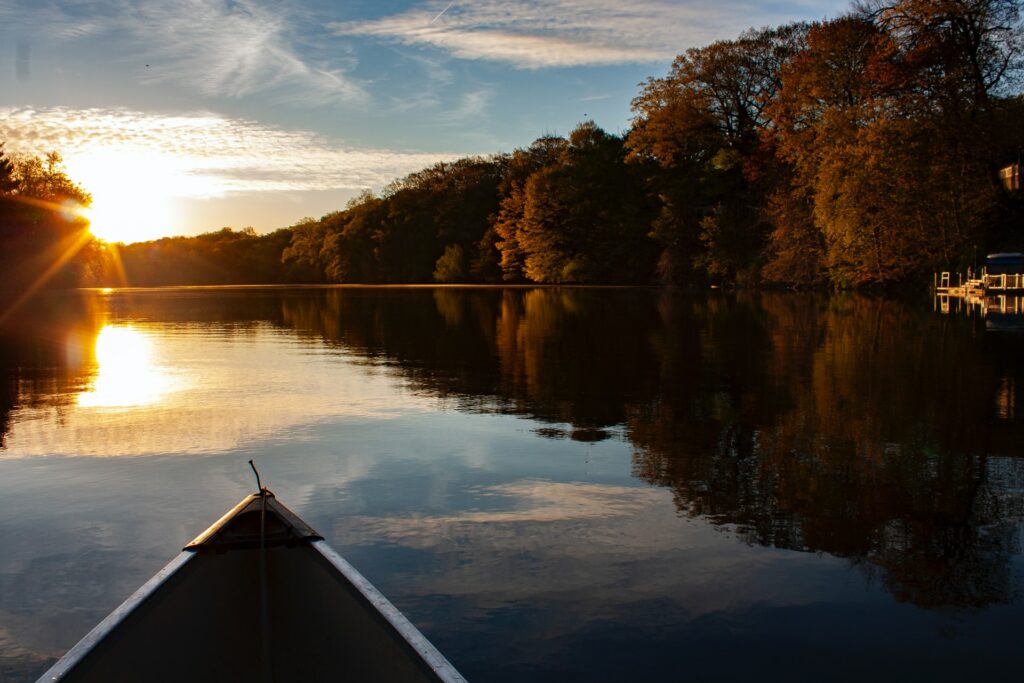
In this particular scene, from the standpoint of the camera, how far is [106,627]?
11.7ft

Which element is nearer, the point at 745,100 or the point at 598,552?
the point at 598,552

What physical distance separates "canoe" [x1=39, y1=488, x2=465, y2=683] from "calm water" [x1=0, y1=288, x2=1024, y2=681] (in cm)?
74

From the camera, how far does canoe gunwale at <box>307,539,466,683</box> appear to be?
10.6 feet

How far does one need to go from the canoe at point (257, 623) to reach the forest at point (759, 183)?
46027 millimetres

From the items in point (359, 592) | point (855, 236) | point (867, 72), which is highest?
point (867, 72)

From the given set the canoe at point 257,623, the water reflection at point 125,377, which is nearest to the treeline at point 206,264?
the water reflection at point 125,377

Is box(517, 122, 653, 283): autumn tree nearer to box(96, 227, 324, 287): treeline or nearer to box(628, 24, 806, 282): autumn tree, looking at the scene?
box(628, 24, 806, 282): autumn tree

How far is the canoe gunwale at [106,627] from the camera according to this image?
324cm

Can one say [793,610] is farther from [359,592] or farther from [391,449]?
[391,449]

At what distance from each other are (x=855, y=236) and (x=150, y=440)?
45.4m

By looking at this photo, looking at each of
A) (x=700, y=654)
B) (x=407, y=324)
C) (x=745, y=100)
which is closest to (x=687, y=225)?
(x=745, y=100)

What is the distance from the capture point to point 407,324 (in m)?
31.5

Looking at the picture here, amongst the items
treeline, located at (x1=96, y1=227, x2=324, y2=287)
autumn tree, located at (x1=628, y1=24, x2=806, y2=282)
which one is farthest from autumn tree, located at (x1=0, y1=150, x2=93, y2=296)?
treeline, located at (x1=96, y1=227, x2=324, y2=287)

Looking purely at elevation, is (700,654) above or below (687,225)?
below
